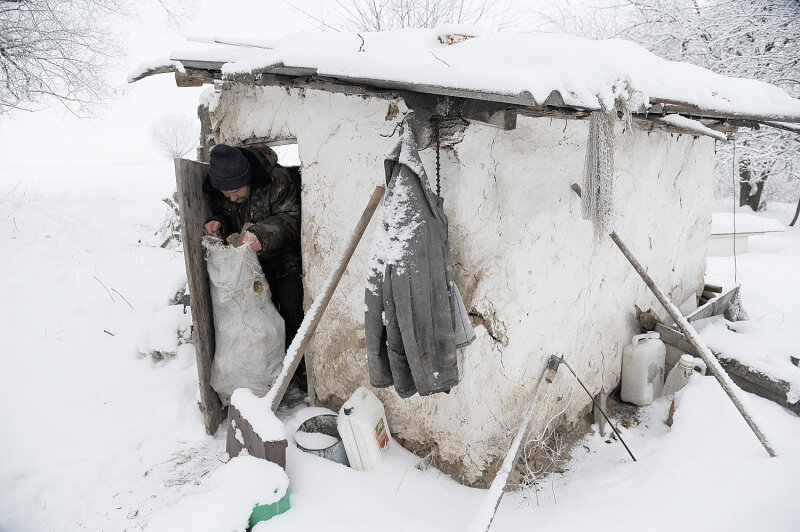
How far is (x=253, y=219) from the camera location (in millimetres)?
3832

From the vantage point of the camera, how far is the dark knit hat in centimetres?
342

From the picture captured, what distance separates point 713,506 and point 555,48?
2.56 metres

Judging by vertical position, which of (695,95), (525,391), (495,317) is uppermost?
(695,95)

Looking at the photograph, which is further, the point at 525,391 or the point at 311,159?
the point at 311,159

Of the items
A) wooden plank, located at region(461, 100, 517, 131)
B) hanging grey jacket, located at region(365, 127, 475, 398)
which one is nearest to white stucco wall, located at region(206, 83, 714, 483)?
wooden plank, located at region(461, 100, 517, 131)

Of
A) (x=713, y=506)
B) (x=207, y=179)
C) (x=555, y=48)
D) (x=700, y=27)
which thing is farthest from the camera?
(x=700, y=27)

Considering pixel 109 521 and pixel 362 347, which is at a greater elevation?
pixel 362 347


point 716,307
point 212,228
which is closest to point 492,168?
point 212,228

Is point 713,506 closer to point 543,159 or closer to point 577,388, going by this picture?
point 577,388

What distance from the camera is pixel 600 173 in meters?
2.18

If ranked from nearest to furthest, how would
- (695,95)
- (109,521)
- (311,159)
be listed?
(695,95) < (109,521) < (311,159)

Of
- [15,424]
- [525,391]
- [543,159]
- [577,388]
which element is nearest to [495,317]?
[525,391]

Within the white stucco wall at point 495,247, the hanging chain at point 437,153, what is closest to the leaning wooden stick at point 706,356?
the white stucco wall at point 495,247

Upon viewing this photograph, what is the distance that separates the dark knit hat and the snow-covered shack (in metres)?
0.38
